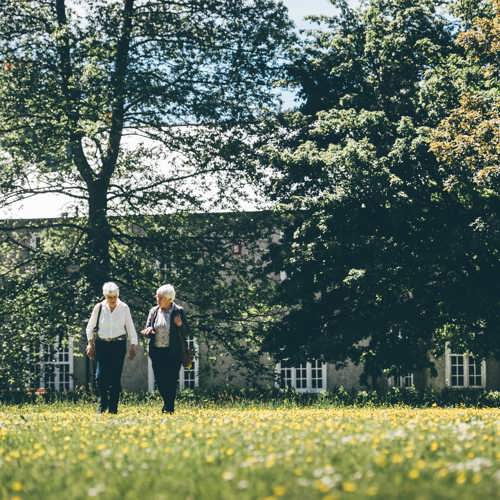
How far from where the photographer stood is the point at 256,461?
6.95m

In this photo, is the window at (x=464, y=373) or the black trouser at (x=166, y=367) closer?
the black trouser at (x=166, y=367)

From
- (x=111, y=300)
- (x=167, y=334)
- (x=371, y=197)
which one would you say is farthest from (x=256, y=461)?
(x=371, y=197)

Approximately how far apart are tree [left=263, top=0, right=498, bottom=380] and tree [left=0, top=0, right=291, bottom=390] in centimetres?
233

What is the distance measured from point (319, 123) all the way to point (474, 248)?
649 centimetres

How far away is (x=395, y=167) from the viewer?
25516 millimetres

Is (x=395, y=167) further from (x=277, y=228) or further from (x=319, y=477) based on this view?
(x=319, y=477)

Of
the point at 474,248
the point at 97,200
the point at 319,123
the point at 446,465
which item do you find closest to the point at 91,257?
the point at 97,200

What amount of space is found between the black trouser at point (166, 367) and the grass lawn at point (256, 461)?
295 centimetres

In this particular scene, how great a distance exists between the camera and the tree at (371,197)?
987 inches

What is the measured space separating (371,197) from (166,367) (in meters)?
13.4

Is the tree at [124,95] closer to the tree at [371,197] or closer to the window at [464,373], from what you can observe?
the tree at [371,197]

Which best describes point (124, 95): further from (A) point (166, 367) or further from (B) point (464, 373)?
(B) point (464, 373)

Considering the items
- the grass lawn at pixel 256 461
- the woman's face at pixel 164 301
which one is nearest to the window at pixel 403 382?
the woman's face at pixel 164 301

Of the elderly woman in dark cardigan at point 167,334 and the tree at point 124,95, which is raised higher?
the tree at point 124,95
